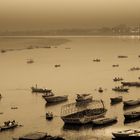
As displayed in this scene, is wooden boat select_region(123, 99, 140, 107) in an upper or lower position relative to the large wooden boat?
upper

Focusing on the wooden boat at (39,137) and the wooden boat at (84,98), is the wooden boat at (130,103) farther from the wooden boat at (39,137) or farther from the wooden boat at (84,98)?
the wooden boat at (39,137)

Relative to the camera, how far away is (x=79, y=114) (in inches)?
930

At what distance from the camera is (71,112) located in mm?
24734

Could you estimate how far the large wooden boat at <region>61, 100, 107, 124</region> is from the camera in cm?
2242

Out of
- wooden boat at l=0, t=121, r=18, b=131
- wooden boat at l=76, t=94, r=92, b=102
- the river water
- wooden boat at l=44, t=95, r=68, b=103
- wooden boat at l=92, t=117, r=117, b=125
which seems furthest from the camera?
wooden boat at l=44, t=95, r=68, b=103

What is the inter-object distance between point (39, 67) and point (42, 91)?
61.6ft

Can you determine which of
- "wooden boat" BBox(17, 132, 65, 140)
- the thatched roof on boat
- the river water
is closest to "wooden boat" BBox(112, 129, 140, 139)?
the river water

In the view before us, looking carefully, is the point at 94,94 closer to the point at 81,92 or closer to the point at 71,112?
the point at 81,92

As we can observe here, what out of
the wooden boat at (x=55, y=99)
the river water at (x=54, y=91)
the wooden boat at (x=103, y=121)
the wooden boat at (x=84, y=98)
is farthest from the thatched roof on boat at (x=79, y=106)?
the wooden boat at (x=103, y=121)

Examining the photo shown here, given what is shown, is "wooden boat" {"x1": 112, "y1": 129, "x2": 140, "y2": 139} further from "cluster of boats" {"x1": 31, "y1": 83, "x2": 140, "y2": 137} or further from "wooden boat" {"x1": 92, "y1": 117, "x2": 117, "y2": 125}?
"wooden boat" {"x1": 92, "y1": 117, "x2": 117, "y2": 125}

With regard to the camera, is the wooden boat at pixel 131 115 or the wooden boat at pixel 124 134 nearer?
the wooden boat at pixel 124 134

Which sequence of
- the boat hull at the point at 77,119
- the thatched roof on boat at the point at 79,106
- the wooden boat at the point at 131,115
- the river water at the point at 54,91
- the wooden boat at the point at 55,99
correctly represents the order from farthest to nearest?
1. the wooden boat at the point at 55,99
2. the thatched roof on boat at the point at 79,106
3. the wooden boat at the point at 131,115
4. the boat hull at the point at 77,119
5. the river water at the point at 54,91

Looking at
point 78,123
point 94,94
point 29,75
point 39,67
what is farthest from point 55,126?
point 39,67

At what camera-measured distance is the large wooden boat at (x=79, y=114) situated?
883 inches
